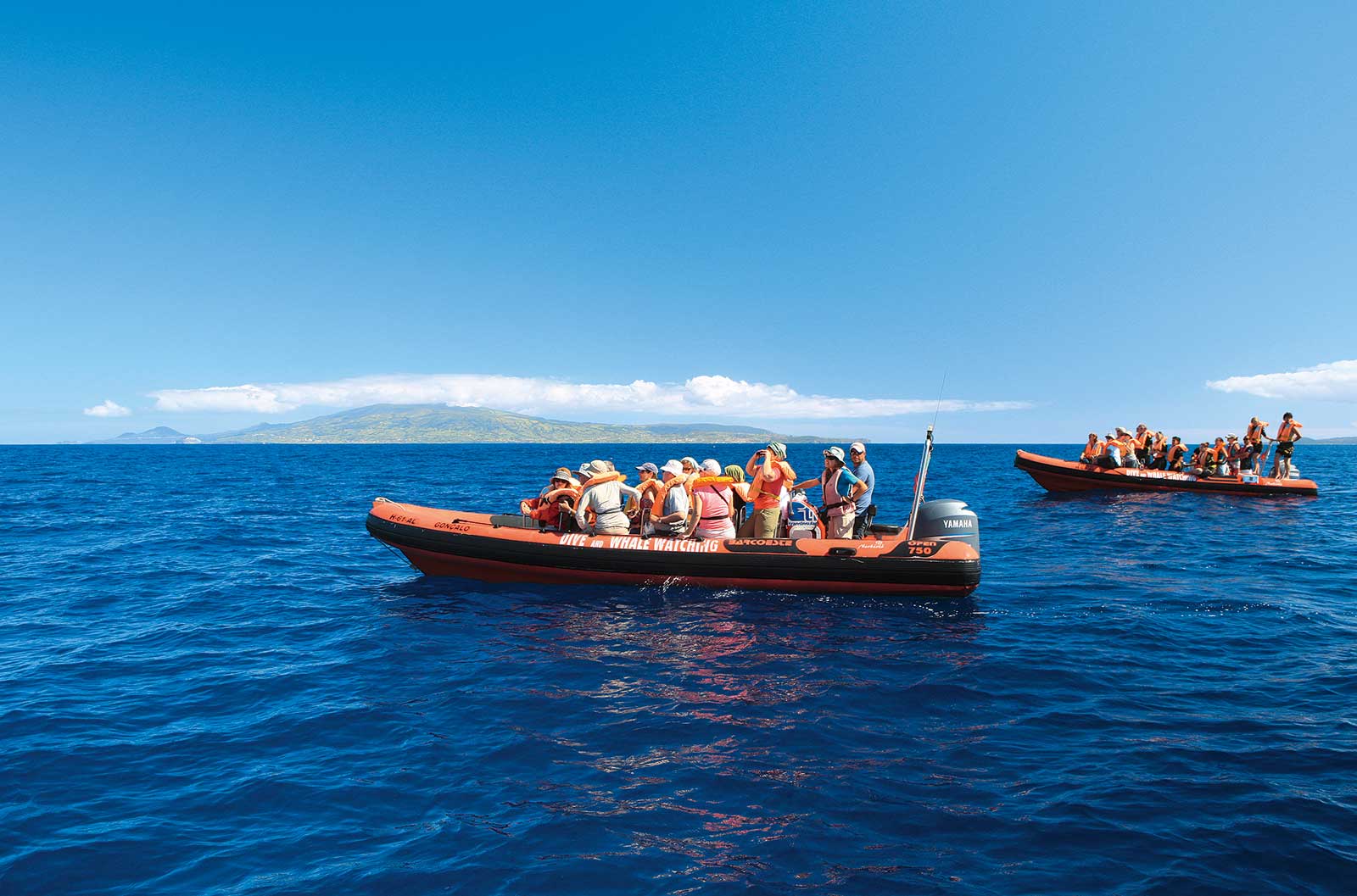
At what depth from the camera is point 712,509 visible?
36.0 ft

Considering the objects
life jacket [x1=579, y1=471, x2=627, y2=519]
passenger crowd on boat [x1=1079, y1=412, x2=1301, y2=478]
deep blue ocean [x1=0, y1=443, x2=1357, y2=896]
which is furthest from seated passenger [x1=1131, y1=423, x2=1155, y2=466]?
life jacket [x1=579, y1=471, x2=627, y2=519]

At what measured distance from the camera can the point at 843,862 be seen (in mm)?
4074

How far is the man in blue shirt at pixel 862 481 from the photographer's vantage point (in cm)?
1073

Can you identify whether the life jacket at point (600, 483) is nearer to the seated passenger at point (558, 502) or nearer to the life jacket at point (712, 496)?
the seated passenger at point (558, 502)

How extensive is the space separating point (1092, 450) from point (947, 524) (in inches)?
770

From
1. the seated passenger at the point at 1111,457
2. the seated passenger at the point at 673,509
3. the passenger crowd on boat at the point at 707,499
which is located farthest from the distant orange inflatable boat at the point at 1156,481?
the seated passenger at the point at 673,509

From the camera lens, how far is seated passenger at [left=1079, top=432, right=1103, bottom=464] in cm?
2539

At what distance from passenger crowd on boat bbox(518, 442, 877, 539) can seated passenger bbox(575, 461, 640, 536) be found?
0.05ft

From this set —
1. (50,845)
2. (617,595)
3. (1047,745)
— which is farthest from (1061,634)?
(50,845)

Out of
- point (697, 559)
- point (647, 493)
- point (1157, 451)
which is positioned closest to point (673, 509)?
point (647, 493)

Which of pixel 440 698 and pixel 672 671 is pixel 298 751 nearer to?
pixel 440 698

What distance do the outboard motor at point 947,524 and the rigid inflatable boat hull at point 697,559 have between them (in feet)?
0.49

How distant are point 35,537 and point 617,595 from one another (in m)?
16.9

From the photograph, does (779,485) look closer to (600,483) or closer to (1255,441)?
(600,483)
